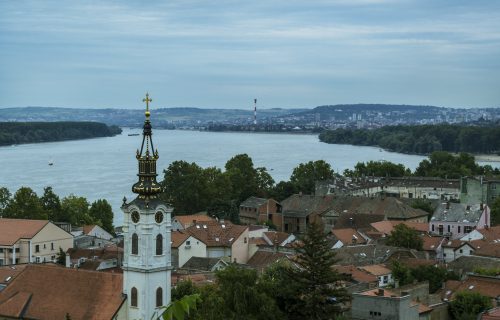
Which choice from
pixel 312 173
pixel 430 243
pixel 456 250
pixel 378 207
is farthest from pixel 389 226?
pixel 312 173

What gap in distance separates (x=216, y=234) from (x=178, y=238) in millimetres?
3182

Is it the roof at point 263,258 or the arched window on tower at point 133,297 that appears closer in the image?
the arched window on tower at point 133,297

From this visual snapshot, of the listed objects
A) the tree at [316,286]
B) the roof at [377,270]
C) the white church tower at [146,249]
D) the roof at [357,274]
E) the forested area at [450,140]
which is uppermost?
the white church tower at [146,249]

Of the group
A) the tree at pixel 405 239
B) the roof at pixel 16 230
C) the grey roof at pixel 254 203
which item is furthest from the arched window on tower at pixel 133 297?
the grey roof at pixel 254 203

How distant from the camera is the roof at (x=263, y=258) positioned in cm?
4200

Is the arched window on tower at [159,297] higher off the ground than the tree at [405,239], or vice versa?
the arched window on tower at [159,297]

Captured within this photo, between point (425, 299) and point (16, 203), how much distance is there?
105ft

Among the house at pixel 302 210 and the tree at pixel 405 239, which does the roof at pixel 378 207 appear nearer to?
the house at pixel 302 210

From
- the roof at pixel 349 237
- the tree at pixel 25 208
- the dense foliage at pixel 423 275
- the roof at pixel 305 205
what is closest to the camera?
the dense foliage at pixel 423 275

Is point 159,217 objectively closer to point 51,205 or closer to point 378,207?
point 51,205

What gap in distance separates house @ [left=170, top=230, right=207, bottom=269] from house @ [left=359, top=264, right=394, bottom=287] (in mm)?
9533

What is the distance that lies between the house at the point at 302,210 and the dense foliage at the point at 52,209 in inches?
513

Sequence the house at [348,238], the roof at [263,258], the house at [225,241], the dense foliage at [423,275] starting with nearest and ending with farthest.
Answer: the dense foliage at [423,275], the roof at [263,258], the house at [225,241], the house at [348,238]

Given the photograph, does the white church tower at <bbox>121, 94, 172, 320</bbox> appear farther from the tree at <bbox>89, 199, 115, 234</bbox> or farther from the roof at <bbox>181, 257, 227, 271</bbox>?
the tree at <bbox>89, 199, 115, 234</bbox>
